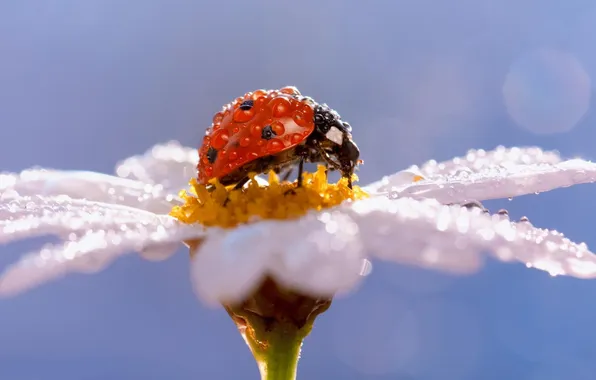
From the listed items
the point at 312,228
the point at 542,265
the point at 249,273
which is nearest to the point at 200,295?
the point at 249,273

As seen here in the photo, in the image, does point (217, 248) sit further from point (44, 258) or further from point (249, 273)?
point (44, 258)

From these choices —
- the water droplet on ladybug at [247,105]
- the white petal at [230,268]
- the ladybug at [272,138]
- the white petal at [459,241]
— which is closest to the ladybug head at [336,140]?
the ladybug at [272,138]

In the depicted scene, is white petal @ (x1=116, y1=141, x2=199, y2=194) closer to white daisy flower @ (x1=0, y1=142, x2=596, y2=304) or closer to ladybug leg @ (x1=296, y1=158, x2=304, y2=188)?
white daisy flower @ (x1=0, y1=142, x2=596, y2=304)

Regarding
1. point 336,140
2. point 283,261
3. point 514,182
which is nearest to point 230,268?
point 283,261

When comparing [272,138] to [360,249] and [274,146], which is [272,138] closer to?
[274,146]

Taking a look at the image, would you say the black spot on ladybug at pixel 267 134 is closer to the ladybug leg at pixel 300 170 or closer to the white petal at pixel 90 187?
the ladybug leg at pixel 300 170

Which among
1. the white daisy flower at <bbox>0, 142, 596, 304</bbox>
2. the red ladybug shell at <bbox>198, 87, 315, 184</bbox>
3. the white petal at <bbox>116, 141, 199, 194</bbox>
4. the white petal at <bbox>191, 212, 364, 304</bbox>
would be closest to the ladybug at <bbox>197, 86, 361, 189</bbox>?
the red ladybug shell at <bbox>198, 87, 315, 184</bbox>

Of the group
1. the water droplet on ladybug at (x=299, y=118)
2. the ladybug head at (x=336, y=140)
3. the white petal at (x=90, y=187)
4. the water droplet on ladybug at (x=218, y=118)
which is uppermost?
the white petal at (x=90, y=187)

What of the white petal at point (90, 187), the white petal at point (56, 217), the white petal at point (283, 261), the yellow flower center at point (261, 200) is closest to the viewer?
the white petal at point (283, 261)
